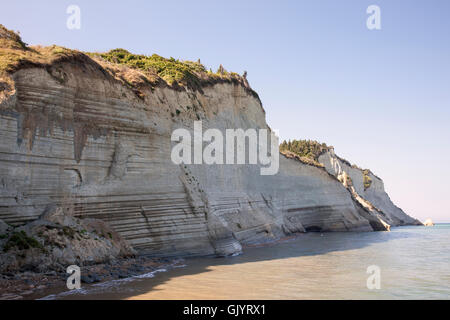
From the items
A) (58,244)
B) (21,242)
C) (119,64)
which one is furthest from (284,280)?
(119,64)

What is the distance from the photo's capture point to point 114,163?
17.0 m

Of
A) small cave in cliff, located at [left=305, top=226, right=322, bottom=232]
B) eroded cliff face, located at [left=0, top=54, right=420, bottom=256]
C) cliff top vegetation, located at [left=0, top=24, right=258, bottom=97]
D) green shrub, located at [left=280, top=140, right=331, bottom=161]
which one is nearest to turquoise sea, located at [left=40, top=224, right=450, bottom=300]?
eroded cliff face, located at [left=0, top=54, right=420, bottom=256]

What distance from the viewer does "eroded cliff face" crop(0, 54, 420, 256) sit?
45.3 feet

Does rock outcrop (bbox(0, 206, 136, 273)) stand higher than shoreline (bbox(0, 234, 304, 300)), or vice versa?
rock outcrop (bbox(0, 206, 136, 273))

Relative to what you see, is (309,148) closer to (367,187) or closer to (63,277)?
(367,187)

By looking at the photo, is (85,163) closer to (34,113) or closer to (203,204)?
(34,113)

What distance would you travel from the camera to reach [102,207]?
53.4ft

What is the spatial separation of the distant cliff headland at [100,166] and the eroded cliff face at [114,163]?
5cm

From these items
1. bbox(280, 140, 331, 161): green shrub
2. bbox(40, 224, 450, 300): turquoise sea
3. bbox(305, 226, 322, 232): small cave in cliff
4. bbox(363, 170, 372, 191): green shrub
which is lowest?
bbox(305, 226, 322, 232): small cave in cliff

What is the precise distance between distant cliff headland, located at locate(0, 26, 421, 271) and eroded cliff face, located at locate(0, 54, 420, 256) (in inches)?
1.8

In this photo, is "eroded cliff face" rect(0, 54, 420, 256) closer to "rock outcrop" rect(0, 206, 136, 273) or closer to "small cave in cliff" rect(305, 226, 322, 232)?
"rock outcrop" rect(0, 206, 136, 273)

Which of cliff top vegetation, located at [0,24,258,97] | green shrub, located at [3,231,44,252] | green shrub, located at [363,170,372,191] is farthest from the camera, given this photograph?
green shrub, located at [363,170,372,191]

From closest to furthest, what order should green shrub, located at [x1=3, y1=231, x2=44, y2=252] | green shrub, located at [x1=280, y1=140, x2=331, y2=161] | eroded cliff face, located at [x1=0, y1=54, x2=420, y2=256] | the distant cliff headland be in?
green shrub, located at [x1=3, y1=231, x2=44, y2=252], the distant cliff headland, eroded cliff face, located at [x1=0, y1=54, x2=420, y2=256], green shrub, located at [x1=280, y1=140, x2=331, y2=161]

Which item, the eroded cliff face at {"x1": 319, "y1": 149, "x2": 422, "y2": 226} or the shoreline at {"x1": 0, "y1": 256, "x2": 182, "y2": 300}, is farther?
the eroded cliff face at {"x1": 319, "y1": 149, "x2": 422, "y2": 226}
